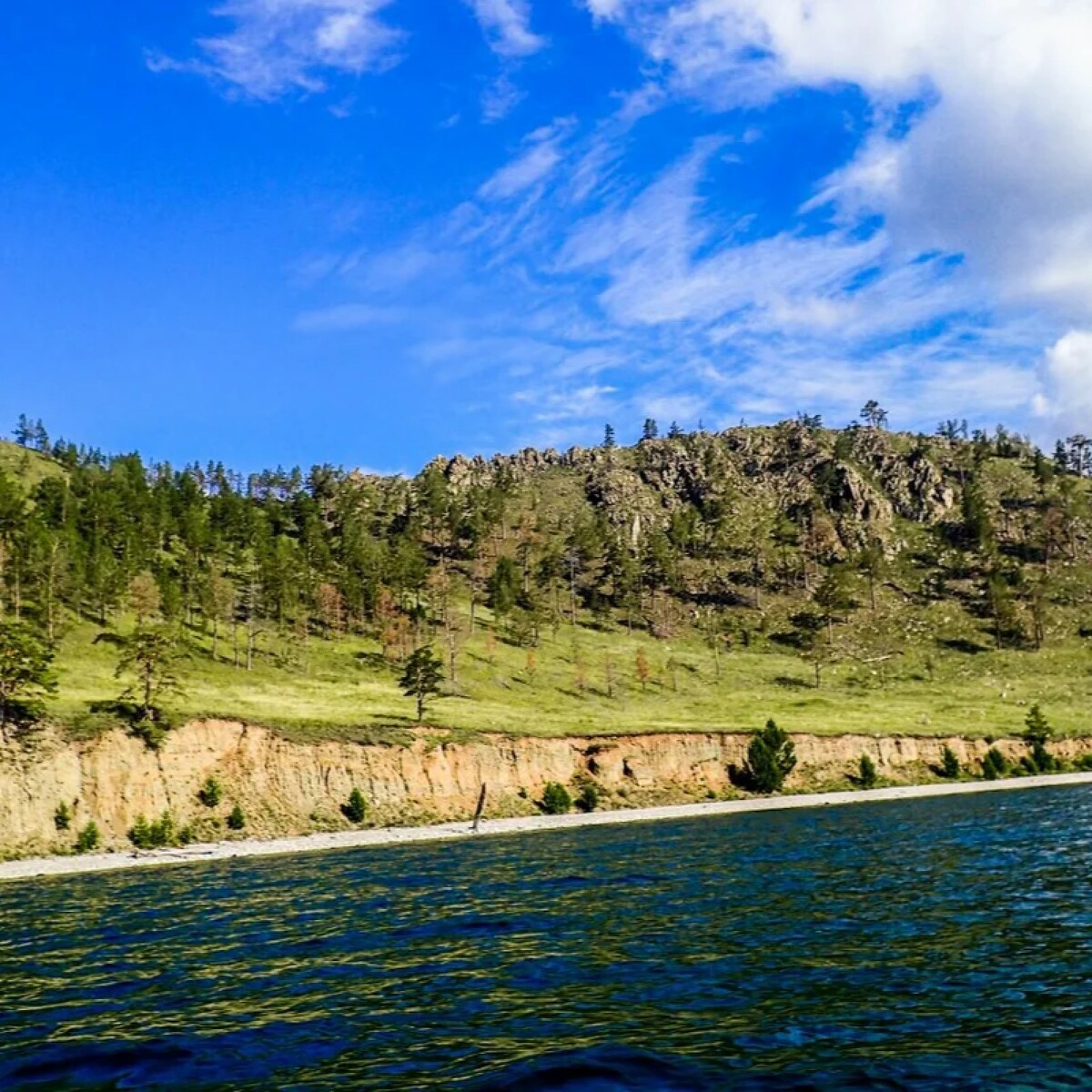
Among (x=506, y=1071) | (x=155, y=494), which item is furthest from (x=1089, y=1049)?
(x=155, y=494)

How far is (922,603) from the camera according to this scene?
197625 mm

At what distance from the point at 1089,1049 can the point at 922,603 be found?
199 metres

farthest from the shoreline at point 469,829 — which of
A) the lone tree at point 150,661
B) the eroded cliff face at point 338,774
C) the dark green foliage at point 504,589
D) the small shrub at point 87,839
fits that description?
the dark green foliage at point 504,589

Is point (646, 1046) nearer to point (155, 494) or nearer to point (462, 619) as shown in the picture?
point (462, 619)

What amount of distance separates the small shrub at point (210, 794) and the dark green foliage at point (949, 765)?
73.0 m

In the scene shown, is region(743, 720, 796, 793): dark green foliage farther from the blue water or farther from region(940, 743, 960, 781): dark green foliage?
the blue water

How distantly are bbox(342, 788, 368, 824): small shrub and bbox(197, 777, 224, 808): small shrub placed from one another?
383 inches

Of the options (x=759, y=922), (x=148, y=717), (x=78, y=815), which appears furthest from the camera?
(x=148, y=717)

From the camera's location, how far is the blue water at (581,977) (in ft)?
46.5

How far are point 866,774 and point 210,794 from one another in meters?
62.7

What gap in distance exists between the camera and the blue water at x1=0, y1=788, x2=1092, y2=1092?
14.2m

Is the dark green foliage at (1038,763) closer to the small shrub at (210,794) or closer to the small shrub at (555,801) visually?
the small shrub at (555,801)

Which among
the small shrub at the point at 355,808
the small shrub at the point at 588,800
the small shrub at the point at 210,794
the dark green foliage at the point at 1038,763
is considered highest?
the small shrub at the point at 210,794

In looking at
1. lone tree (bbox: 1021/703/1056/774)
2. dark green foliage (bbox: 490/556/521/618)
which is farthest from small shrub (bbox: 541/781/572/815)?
dark green foliage (bbox: 490/556/521/618)
